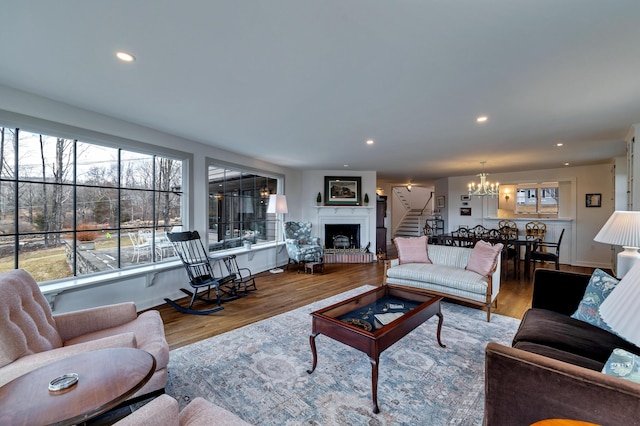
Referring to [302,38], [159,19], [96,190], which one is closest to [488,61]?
[302,38]

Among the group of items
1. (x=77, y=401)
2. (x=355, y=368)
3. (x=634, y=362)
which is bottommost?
(x=355, y=368)

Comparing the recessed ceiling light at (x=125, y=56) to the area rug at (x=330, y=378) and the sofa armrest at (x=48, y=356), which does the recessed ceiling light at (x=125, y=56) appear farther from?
the area rug at (x=330, y=378)

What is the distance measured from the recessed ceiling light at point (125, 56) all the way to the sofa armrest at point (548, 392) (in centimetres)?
296

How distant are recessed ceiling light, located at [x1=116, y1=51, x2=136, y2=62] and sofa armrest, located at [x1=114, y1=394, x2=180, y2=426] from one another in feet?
7.32

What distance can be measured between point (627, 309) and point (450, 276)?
264cm

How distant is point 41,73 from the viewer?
7.22ft

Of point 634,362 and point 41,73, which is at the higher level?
point 41,73

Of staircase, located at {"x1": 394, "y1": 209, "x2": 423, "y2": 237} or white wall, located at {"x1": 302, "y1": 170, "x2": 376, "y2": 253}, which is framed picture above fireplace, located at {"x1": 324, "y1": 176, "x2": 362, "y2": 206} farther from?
staircase, located at {"x1": 394, "y1": 209, "x2": 423, "y2": 237}

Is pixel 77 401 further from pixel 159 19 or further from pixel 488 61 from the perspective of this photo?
pixel 488 61

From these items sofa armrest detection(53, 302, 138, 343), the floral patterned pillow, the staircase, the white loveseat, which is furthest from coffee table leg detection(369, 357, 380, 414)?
the staircase

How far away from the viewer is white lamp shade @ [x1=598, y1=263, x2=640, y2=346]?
36.5 inches

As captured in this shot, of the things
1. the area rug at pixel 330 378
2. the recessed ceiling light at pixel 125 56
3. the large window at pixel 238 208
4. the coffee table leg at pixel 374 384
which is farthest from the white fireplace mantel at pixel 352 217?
the recessed ceiling light at pixel 125 56

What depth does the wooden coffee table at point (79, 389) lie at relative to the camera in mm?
993

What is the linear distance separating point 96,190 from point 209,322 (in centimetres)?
219
